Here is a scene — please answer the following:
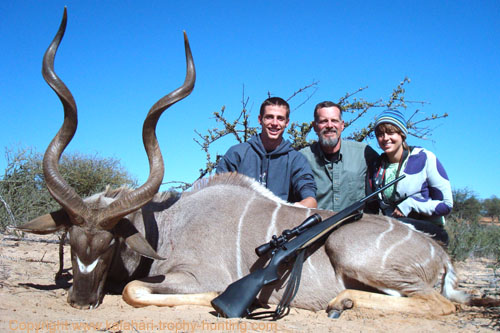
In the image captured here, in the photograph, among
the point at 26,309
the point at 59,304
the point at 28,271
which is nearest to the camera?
the point at 26,309

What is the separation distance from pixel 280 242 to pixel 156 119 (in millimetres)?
1256

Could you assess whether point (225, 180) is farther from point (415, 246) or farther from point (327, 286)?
point (415, 246)

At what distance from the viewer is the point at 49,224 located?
9.71 ft

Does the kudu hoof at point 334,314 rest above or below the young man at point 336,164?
below

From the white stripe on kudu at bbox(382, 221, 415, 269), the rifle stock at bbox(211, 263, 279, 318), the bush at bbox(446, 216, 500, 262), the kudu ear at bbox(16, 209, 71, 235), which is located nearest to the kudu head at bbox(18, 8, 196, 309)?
the kudu ear at bbox(16, 209, 71, 235)

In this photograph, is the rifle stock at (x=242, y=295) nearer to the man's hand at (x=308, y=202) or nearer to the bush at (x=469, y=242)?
the man's hand at (x=308, y=202)

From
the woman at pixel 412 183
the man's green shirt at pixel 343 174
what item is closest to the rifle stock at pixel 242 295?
the woman at pixel 412 183

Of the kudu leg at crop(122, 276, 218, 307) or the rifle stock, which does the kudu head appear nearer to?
the kudu leg at crop(122, 276, 218, 307)

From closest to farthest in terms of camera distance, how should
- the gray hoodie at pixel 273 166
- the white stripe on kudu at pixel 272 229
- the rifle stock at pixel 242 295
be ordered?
the rifle stock at pixel 242 295 → the white stripe on kudu at pixel 272 229 → the gray hoodie at pixel 273 166

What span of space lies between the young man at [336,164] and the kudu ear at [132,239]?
227 centimetres

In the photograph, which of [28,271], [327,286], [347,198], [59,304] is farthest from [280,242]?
[28,271]

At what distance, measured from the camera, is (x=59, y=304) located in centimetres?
278

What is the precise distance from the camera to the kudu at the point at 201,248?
287cm

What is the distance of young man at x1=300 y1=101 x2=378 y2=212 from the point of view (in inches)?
183
